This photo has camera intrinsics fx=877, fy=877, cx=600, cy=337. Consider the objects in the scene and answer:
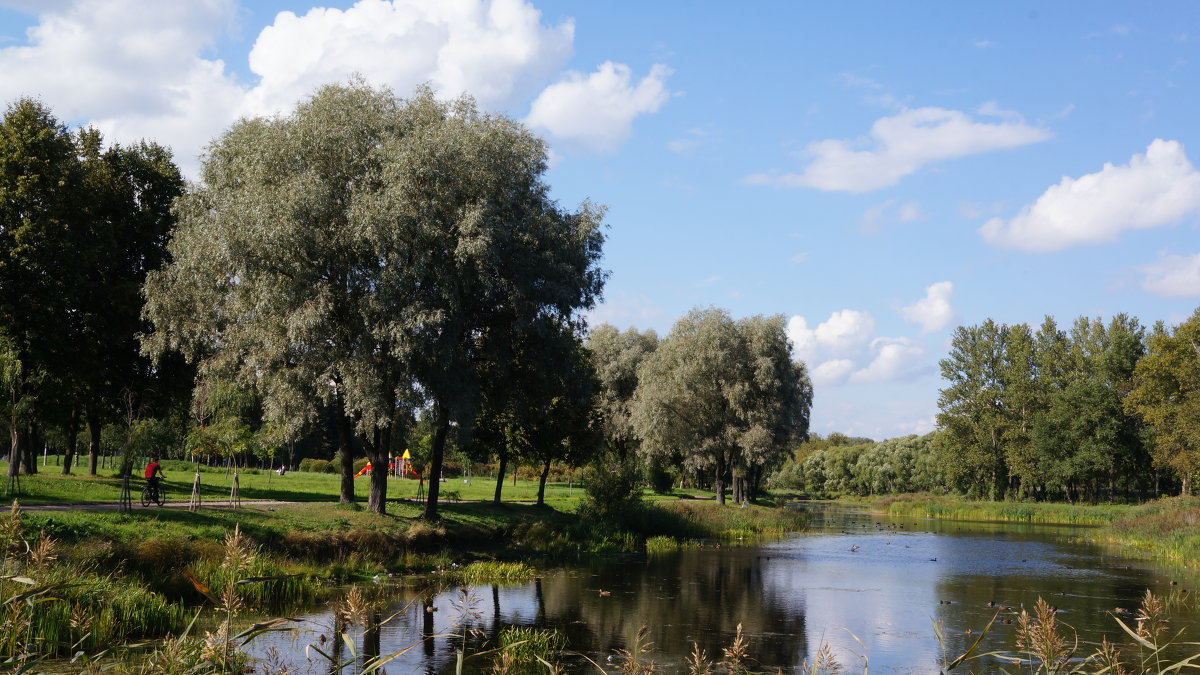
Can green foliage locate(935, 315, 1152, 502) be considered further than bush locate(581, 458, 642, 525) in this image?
Yes

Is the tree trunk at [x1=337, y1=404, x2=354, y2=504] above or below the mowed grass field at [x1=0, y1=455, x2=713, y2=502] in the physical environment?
above

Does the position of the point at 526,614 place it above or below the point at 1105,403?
below

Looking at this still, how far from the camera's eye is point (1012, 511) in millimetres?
75688

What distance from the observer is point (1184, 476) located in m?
72.1

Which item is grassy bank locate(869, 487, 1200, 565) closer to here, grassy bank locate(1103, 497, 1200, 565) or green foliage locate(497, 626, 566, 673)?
grassy bank locate(1103, 497, 1200, 565)

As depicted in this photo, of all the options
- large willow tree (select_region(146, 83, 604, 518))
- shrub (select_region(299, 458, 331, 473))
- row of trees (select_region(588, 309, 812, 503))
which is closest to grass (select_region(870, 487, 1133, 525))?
row of trees (select_region(588, 309, 812, 503))

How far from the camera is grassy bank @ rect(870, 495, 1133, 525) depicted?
7056cm

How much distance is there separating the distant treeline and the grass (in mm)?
6742

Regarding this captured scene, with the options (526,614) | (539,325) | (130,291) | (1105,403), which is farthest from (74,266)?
(1105,403)

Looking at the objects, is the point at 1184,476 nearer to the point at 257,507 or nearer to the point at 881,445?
the point at 881,445

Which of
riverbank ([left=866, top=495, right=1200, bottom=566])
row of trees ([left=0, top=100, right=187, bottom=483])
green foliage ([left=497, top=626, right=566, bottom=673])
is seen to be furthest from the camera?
riverbank ([left=866, top=495, right=1200, bottom=566])

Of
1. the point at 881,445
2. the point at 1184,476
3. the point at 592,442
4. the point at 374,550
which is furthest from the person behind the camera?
the point at 881,445

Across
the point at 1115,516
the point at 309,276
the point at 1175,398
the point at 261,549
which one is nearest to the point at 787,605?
the point at 261,549

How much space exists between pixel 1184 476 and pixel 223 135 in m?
75.6
